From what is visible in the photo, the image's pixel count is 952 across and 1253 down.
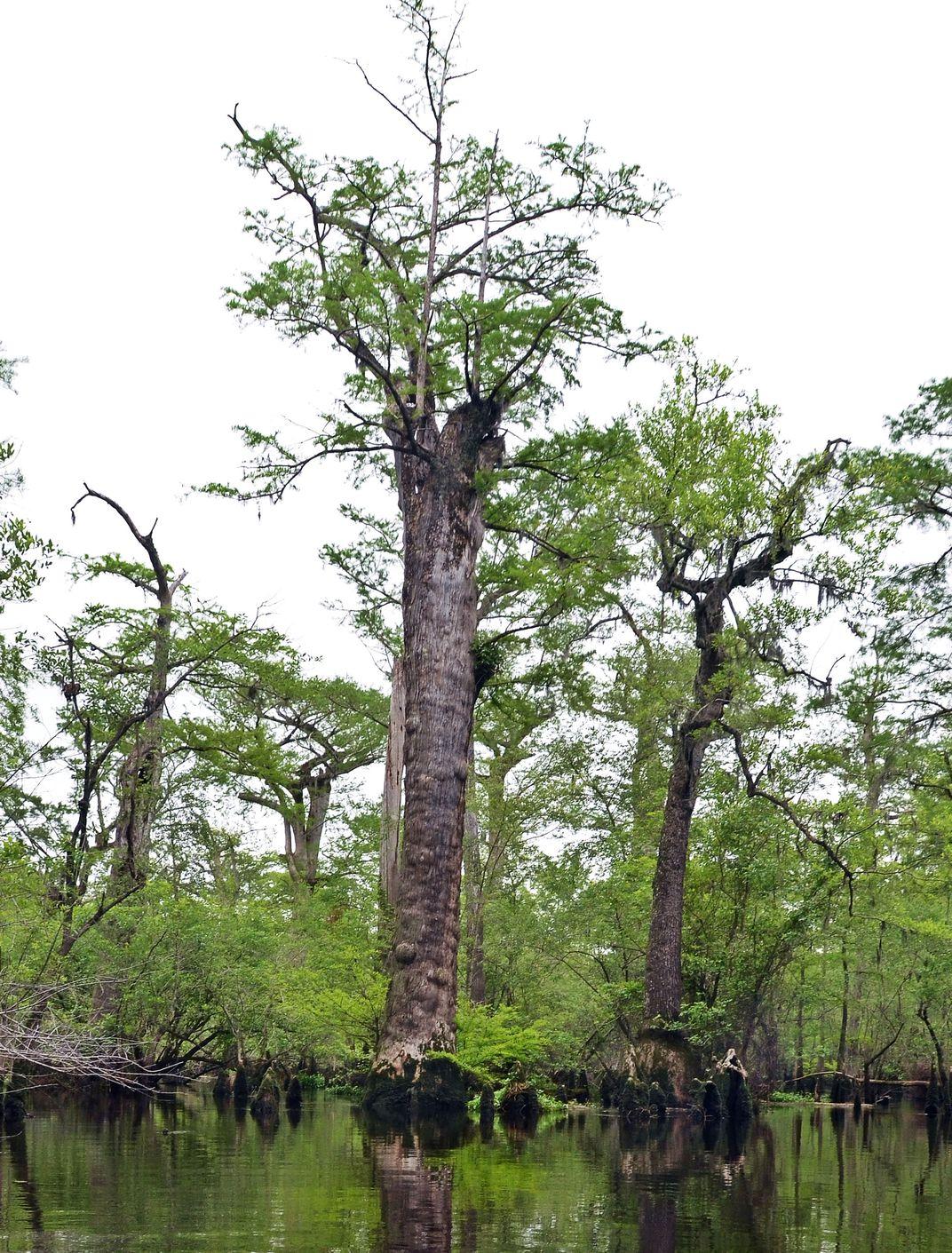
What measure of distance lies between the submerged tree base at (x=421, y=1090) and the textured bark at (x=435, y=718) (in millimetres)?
120

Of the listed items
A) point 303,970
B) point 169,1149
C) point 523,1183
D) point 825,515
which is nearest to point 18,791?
point 303,970

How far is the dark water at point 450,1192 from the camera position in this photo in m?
6.07

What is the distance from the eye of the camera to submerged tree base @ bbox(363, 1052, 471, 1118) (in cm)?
1525

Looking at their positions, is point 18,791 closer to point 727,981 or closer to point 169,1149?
point 169,1149

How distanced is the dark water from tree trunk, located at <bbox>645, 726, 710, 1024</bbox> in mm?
5436

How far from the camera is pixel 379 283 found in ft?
57.3

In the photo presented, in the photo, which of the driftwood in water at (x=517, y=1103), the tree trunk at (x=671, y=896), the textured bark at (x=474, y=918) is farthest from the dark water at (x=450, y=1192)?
the textured bark at (x=474, y=918)

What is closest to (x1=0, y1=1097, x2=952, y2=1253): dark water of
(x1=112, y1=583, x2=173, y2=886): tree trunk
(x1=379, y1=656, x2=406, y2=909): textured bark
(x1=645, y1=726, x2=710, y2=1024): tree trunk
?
(x1=379, y1=656, x2=406, y2=909): textured bark

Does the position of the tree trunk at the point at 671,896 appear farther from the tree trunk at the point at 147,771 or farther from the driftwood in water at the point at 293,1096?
the tree trunk at the point at 147,771

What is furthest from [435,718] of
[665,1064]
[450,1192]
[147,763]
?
[450,1192]

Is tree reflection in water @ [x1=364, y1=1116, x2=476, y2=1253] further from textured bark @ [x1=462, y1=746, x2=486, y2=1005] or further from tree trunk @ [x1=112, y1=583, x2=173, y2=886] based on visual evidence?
textured bark @ [x1=462, y1=746, x2=486, y2=1005]

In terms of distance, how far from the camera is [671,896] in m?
21.4

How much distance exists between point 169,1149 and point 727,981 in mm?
12679

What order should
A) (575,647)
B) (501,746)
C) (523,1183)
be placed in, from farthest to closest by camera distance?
(501,746) < (575,647) < (523,1183)
